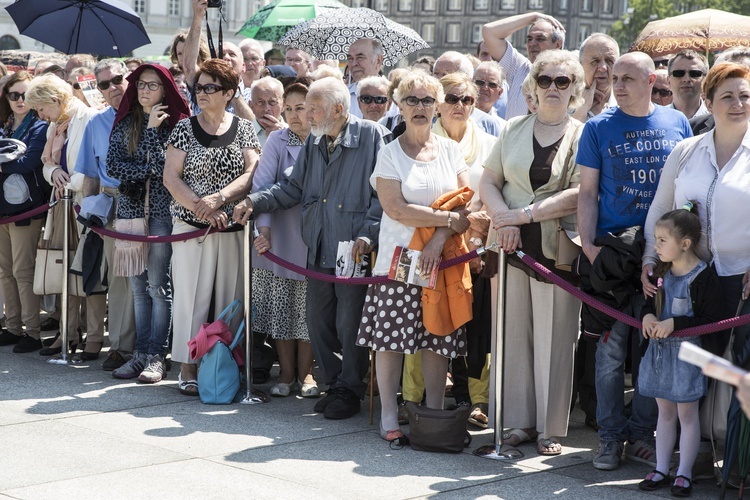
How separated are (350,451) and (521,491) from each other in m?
1.15

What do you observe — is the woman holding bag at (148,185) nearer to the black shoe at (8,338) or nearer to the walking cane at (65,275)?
the walking cane at (65,275)

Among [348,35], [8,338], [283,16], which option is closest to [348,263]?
[8,338]

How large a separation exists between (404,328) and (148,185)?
2.62 metres

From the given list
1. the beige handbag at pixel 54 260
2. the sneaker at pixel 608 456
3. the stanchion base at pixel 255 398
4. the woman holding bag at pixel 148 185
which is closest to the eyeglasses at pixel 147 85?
the woman holding bag at pixel 148 185

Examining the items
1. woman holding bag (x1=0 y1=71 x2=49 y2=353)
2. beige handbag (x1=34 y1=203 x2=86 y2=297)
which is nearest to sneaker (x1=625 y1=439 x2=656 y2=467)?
beige handbag (x1=34 y1=203 x2=86 y2=297)

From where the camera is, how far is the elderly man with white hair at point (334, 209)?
23.2 feet

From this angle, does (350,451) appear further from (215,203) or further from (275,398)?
(215,203)

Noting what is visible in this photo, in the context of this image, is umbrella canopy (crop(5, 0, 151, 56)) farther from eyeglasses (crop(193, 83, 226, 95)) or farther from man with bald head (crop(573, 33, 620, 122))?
man with bald head (crop(573, 33, 620, 122))

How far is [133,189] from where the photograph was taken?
7.95 meters

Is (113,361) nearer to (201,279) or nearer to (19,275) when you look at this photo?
(201,279)

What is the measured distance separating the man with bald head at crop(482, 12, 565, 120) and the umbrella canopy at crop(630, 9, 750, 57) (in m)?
2.32

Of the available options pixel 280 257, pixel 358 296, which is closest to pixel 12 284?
pixel 280 257

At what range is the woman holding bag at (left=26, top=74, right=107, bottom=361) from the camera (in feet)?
28.5

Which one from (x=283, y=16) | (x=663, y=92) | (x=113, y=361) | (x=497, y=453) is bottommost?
(x=497, y=453)
